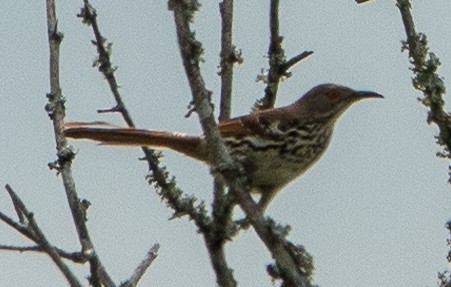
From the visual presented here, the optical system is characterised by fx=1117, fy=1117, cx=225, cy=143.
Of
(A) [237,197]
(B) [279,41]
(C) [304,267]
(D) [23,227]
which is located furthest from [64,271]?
(B) [279,41]

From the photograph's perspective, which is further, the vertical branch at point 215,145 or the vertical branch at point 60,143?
the vertical branch at point 60,143

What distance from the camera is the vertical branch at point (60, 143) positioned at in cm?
373

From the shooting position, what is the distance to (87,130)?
5570mm

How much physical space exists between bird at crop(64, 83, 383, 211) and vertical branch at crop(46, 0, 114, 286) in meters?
1.25

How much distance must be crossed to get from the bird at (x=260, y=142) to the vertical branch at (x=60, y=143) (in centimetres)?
125

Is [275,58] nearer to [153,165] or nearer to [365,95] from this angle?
[153,165]

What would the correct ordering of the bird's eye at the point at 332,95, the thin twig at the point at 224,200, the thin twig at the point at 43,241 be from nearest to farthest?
the thin twig at the point at 43,241
the thin twig at the point at 224,200
the bird's eye at the point at 332,95

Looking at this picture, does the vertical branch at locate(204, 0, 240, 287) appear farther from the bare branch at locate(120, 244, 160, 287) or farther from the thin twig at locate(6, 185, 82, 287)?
the thin twig at locate(6, 185, 82, 287)

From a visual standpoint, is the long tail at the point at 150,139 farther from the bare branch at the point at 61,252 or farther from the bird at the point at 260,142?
the bare branch at the point at 61,252

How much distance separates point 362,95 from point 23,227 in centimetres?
357

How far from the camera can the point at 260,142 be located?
587cm

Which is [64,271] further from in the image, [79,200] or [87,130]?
[87,130]

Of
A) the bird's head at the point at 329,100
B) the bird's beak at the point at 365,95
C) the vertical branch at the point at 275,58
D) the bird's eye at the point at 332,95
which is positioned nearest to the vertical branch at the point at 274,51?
the vertical branch at the point at 275,58

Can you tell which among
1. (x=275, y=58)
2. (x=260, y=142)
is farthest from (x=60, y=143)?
(x=260, y=142)
